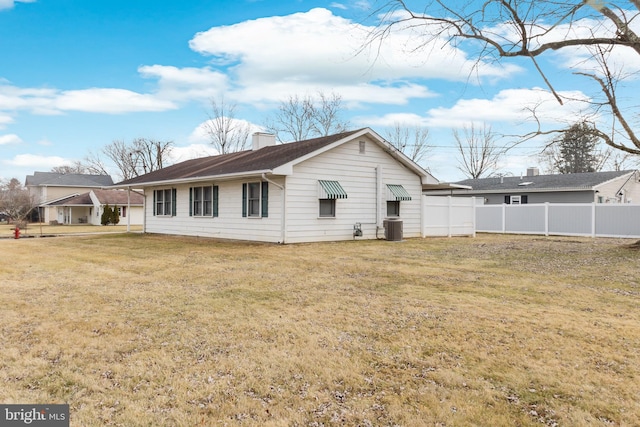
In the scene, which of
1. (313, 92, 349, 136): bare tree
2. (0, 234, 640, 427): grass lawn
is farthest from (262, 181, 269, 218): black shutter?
(313, 92, 349, 136): bare tree

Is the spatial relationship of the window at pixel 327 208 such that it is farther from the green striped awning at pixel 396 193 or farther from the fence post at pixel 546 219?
the fence post at pixel 546 219

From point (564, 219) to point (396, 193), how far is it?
30.1 feet

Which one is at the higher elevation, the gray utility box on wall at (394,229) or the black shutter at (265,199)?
the black shutter at (265,199)

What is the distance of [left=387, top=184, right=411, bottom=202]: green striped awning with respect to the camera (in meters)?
17.7

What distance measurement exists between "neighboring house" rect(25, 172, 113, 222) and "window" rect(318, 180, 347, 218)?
134 feet

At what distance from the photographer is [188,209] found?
20.1 m

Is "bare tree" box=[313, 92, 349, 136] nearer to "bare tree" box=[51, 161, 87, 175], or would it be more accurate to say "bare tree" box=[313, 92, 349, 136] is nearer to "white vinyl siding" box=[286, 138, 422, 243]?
"white vinyl siding" box=[286, 138, 422, 243]

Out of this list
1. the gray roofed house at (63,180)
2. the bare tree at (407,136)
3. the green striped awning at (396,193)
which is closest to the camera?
the green striped awning at (396,193)

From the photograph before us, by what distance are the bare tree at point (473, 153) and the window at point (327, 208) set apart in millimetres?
28466

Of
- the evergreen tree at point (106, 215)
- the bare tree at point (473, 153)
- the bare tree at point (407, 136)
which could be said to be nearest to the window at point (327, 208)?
the bare tree at point (407, 136)

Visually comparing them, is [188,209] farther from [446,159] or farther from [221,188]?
[446,159]

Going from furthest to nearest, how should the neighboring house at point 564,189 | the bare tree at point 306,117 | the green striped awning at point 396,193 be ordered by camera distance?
the bare tree at point 306,117, the neighboring house at point 564,189, the green striped awning at point 396,193

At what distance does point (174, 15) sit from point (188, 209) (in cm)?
851

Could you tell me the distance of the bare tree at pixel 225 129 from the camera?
39.1 m
